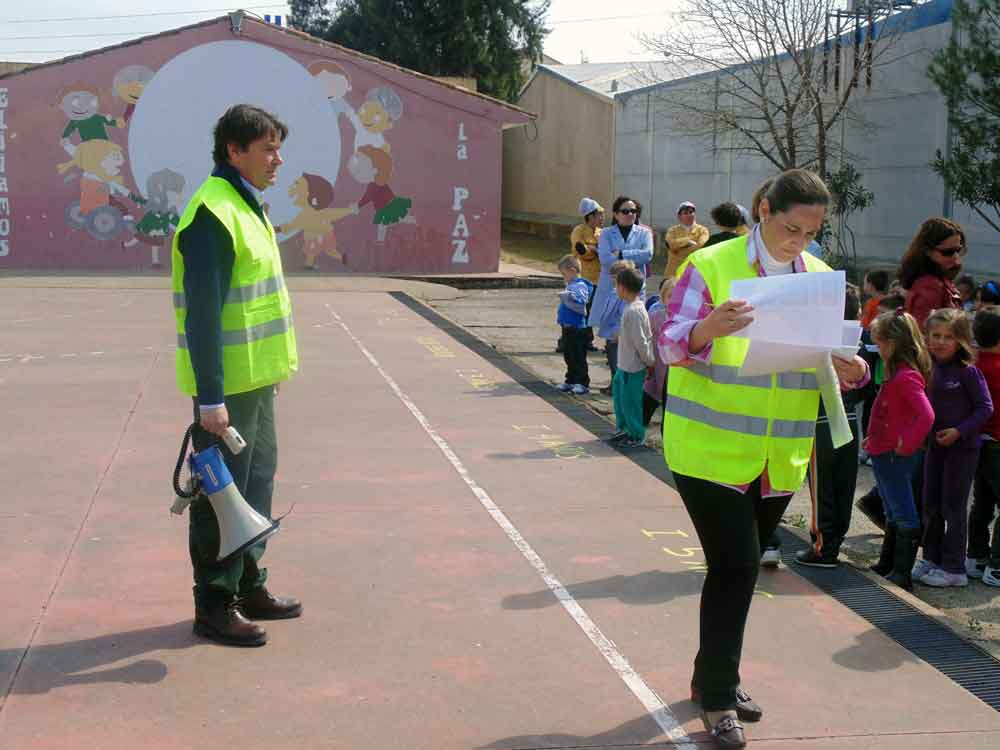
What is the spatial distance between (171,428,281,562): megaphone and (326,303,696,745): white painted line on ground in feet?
4.64

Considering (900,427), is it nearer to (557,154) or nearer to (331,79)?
(331,79)

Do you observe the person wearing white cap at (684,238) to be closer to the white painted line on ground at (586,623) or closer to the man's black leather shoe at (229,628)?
the white painted line on ground at (586,623)

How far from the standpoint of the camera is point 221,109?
28562mm

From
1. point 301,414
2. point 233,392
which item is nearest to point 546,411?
point 301,414

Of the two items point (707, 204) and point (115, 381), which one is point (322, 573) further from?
point (707, 204)

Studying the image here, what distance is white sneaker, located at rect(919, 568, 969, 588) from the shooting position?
6.65m

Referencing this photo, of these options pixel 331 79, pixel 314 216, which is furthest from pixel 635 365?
pixel 331 79

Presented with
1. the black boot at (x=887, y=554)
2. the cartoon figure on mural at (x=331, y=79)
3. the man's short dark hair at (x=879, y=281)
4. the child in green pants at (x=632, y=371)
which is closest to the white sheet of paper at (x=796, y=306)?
the black boot at (x=887, y=554)

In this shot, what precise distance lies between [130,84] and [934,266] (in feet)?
77.0

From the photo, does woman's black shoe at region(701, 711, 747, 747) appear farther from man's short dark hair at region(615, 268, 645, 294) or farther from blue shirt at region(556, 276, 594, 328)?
blue shirt at region(556, 276, 594, 328)

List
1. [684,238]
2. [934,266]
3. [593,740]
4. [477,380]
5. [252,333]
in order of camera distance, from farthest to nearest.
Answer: [684,238]
[477,380]
[934,266]
[252,333]
[593,740]

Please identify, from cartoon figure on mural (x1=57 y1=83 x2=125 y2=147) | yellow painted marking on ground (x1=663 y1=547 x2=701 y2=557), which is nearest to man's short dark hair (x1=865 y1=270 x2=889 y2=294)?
yellow painted marking on ground (x1=663 y1=547 x2=701 y2=557)

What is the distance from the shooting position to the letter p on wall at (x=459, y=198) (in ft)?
96.6

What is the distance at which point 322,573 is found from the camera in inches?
240
